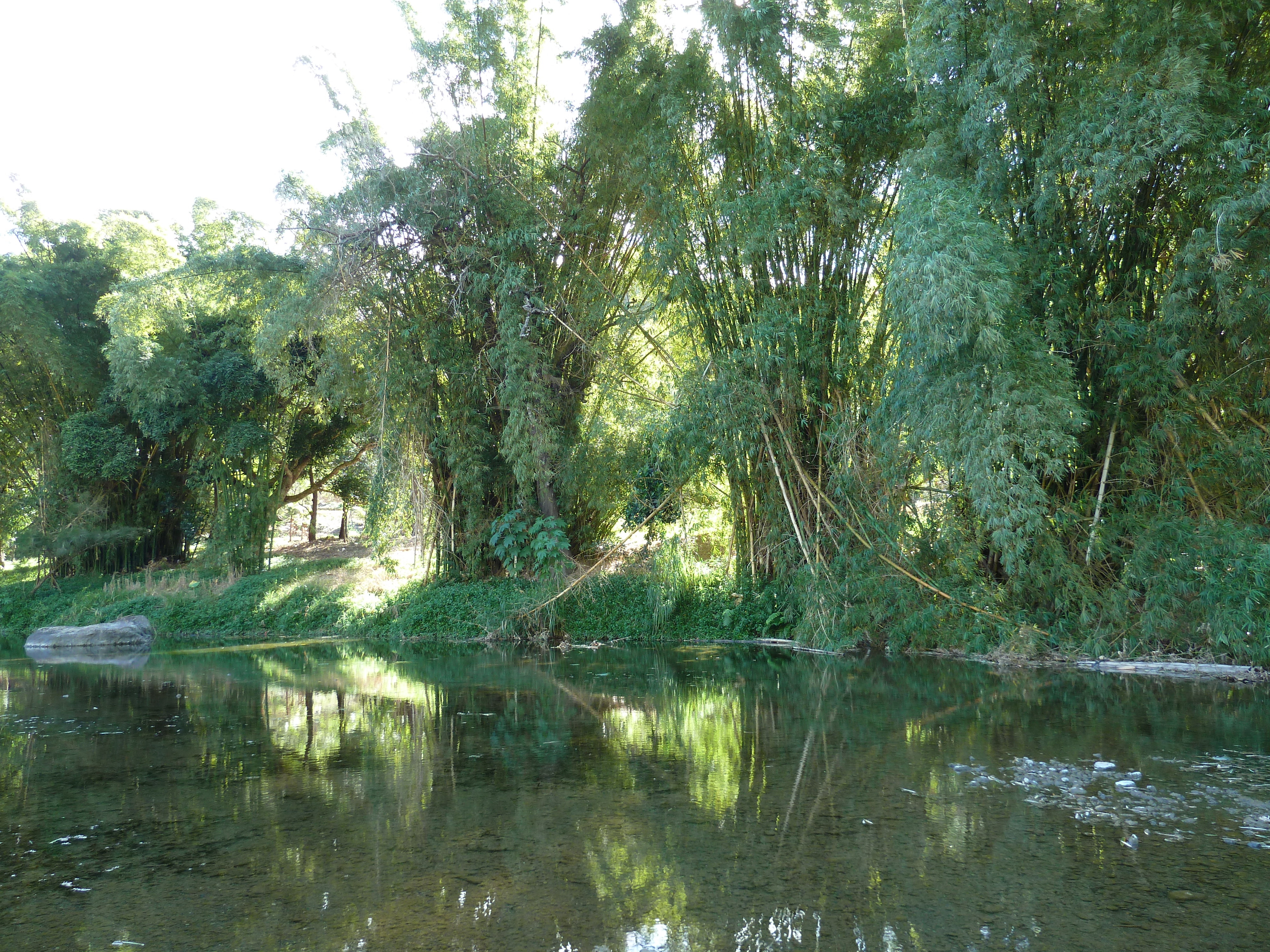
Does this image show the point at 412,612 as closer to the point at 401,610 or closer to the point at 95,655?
the point at 401,610

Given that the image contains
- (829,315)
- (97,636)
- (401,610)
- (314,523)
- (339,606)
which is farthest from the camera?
(314,523)

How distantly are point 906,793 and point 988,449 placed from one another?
3.40m

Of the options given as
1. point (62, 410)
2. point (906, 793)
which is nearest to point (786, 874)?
point (906, 793)

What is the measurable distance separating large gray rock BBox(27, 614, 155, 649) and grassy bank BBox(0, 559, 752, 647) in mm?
483

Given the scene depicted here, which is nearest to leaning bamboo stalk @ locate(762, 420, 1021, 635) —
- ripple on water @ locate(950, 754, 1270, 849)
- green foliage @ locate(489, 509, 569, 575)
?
green foliage @ locate(489, 509, 569, 575)

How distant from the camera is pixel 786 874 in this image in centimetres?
256

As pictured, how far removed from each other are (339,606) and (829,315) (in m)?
7.47

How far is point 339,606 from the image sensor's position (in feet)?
38.2

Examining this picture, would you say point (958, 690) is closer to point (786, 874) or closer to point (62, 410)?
point (786, 874)

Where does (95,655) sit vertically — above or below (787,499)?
below

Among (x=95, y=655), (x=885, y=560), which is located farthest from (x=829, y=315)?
(x=95, y=655)

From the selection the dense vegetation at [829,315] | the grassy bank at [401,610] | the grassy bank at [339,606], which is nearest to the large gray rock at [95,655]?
the grassy bank at [401,610]

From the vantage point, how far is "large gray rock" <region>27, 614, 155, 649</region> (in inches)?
441

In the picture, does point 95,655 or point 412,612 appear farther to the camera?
point 412,612
